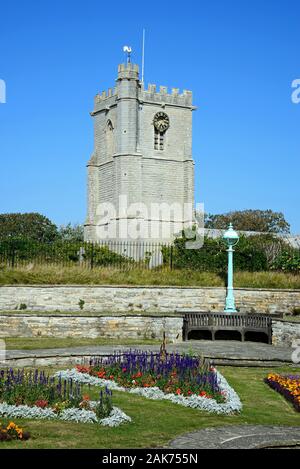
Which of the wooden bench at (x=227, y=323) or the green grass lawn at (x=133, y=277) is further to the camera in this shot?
the green grass lawn at (x=133, y=277)

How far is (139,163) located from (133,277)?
27.7 metres

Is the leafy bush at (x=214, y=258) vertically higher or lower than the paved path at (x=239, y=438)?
higher

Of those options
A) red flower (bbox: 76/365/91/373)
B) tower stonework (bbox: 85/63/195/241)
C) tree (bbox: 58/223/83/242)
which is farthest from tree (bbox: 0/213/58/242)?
red flower (bbox: 76/365/91/373)

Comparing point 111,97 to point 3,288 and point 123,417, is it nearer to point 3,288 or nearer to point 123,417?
point 3,288

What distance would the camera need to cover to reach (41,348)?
54.6ft

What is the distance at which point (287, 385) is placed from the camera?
12273 millimetres

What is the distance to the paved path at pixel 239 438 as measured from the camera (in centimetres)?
822

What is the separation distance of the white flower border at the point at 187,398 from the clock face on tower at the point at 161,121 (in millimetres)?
43098

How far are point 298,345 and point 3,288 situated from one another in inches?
417

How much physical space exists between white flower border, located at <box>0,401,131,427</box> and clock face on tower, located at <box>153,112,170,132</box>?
46.3 m

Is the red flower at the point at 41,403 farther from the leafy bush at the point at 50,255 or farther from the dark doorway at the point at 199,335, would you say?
the leafy bush at the point at 50,255

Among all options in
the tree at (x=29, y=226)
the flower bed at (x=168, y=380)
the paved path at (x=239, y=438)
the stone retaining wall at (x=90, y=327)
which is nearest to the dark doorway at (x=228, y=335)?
the stone retaining wall at (x=90, y=327)

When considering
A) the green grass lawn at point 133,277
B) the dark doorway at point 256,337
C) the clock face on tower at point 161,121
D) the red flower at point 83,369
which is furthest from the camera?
the clock face on tower at point 161,121
